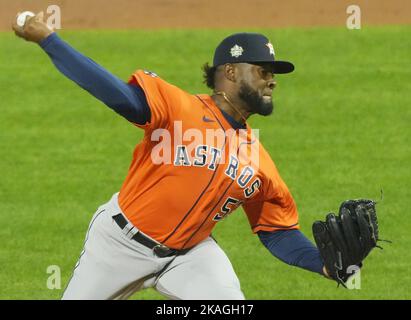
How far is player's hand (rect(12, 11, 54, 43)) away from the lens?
21.4 feet

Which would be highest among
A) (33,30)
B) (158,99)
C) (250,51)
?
(33,30)

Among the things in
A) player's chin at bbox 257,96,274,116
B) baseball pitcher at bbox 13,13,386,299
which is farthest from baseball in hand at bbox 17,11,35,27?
player's chin at bbox 257,96,274,116

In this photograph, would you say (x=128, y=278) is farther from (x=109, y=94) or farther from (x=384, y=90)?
(x=384, y=90)

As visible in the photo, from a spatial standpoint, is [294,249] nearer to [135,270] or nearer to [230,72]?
[135,270]

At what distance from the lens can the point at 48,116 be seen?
15875mm

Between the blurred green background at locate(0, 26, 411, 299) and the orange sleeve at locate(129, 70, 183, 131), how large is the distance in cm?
355

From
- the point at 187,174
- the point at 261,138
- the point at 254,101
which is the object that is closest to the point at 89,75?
the point at 187,174

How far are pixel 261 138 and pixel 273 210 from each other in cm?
727

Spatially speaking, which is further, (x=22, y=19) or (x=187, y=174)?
(x=187, y=174)

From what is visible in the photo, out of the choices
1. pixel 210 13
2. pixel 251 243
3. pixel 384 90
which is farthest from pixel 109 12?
pixel 251 243

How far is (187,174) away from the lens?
291 inches

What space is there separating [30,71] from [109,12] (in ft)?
9.09

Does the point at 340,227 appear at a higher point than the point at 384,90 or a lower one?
higher

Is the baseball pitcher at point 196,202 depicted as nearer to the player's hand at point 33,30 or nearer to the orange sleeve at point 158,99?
the orange sleeve at point 158,99
